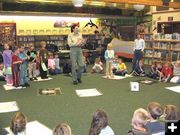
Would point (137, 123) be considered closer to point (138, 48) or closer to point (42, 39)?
point (138, 48)

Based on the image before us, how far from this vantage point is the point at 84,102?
5906mm

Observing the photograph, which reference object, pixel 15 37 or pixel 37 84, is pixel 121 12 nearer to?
pixel 15 37

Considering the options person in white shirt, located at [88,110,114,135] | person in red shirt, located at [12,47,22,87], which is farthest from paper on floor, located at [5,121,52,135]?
person in red shirt, located at [12,47,22,87]

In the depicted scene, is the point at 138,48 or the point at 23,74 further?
the point at 138,48

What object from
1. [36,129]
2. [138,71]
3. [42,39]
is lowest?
[36,129]

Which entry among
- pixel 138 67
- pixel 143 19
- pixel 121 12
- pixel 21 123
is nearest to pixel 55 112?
pixel 21 123

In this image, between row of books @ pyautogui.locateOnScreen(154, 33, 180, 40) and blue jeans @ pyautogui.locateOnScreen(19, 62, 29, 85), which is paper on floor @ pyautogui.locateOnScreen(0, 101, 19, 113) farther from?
row of books @ pyautogui.locateOnScreen(154, 33, 180, 40)

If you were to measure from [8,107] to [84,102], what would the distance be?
5.08 ft

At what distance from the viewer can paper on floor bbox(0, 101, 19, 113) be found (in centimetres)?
535

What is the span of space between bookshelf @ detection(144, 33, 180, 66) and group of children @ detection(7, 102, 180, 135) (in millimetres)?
7290

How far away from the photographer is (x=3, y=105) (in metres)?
5.72

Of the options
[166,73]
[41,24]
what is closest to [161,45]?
[166,73]

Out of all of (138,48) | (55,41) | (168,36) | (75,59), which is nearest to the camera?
(75,59)

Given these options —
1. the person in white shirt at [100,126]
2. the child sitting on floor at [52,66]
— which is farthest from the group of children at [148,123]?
the child sitting on floor at [52,66]
